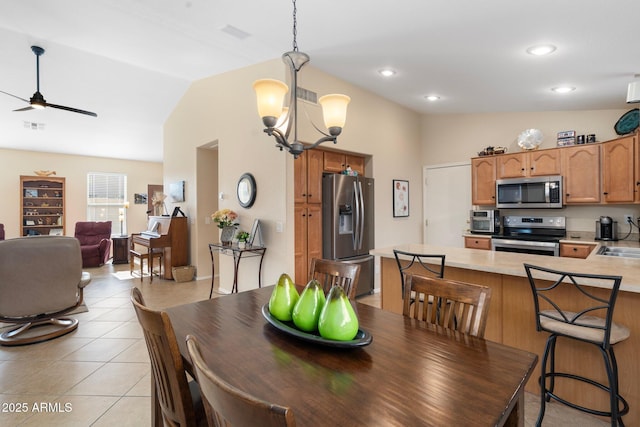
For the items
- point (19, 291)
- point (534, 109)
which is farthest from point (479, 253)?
point (19, 291)

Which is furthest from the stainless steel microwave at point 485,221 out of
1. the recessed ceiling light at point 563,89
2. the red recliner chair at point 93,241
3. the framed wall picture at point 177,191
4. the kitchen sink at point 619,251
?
the red recliner chair at point 93,241

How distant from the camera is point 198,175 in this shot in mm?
5594

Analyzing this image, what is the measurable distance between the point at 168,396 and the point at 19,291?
2914 mm

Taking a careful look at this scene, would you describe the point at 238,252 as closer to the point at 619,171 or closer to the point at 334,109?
the point at 334,109

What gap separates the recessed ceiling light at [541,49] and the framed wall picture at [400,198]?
257 cm

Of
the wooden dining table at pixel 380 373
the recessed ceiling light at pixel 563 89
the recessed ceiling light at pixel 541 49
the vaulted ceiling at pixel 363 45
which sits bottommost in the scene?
the wooden dining table at pixel 380 373

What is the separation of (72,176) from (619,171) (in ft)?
34.5

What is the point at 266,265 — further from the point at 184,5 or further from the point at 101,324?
the point at 184,5

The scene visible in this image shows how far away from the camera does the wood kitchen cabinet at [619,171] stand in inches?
137

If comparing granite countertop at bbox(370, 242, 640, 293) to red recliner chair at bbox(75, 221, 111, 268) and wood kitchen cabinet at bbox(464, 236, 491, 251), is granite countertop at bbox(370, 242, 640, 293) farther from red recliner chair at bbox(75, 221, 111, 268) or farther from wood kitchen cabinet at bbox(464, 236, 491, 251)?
red recliner chair at bbox(75, 221, 111, 268)

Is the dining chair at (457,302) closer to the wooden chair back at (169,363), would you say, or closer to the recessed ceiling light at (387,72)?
the wooden chair back at (169,363)

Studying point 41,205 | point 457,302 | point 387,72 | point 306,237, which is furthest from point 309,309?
point 41,205

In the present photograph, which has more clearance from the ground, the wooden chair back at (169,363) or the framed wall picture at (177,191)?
the framed wall picture at (177,191)

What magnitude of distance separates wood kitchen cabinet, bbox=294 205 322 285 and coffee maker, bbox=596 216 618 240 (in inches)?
133
